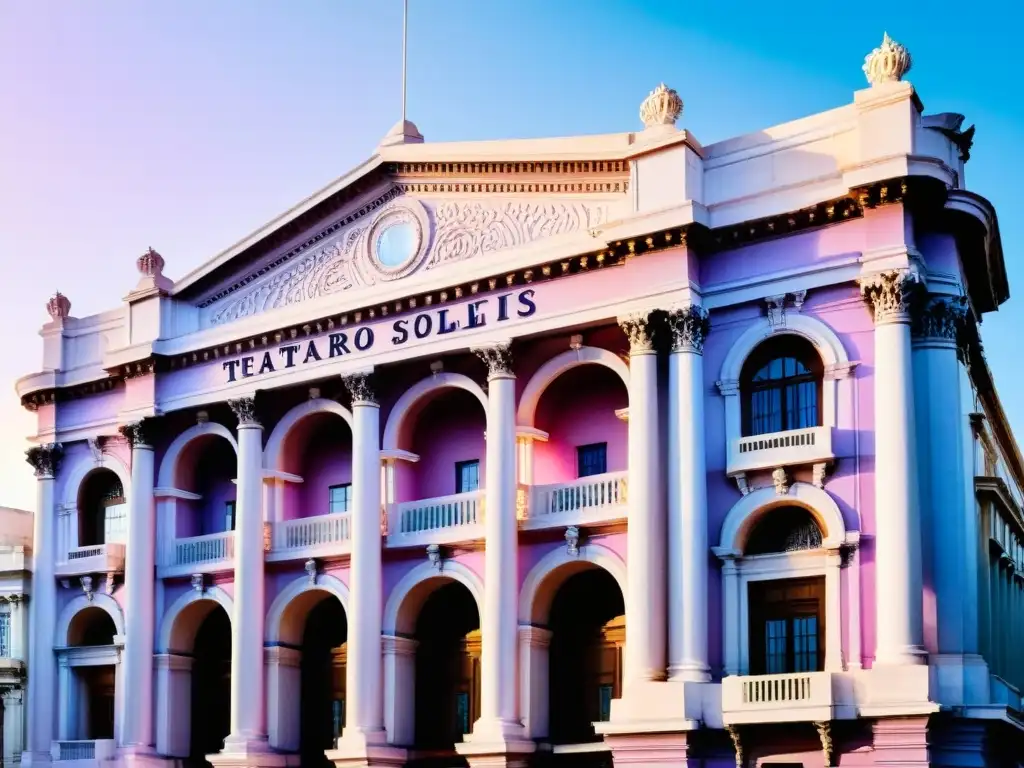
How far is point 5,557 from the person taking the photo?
43000 millimetres

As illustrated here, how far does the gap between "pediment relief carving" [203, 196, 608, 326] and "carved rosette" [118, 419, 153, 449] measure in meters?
3.26

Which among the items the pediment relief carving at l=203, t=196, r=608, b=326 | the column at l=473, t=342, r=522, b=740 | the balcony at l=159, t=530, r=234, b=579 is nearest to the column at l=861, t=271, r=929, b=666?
the pediment relief carving at l=203, t=196, r=608, b=326

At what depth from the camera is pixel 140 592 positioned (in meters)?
39.0

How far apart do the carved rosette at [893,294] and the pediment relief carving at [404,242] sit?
6333 mm

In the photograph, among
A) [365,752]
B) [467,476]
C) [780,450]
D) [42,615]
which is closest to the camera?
[780,450]

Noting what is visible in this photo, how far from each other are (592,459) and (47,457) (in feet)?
54.6

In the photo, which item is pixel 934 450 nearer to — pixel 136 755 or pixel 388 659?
pixel 388 659

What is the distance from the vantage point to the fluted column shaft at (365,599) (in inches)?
1347

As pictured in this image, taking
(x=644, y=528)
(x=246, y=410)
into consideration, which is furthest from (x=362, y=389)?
(x=644, y=528)

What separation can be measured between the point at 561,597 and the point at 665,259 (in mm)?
8125

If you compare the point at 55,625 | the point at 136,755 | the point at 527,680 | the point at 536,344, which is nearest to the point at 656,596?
the point at 527,680

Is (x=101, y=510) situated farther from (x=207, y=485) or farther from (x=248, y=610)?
(x=248, y=610)

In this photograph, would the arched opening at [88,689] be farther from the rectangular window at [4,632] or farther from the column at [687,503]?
the column at [687,503]

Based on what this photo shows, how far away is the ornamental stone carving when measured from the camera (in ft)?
95.7
